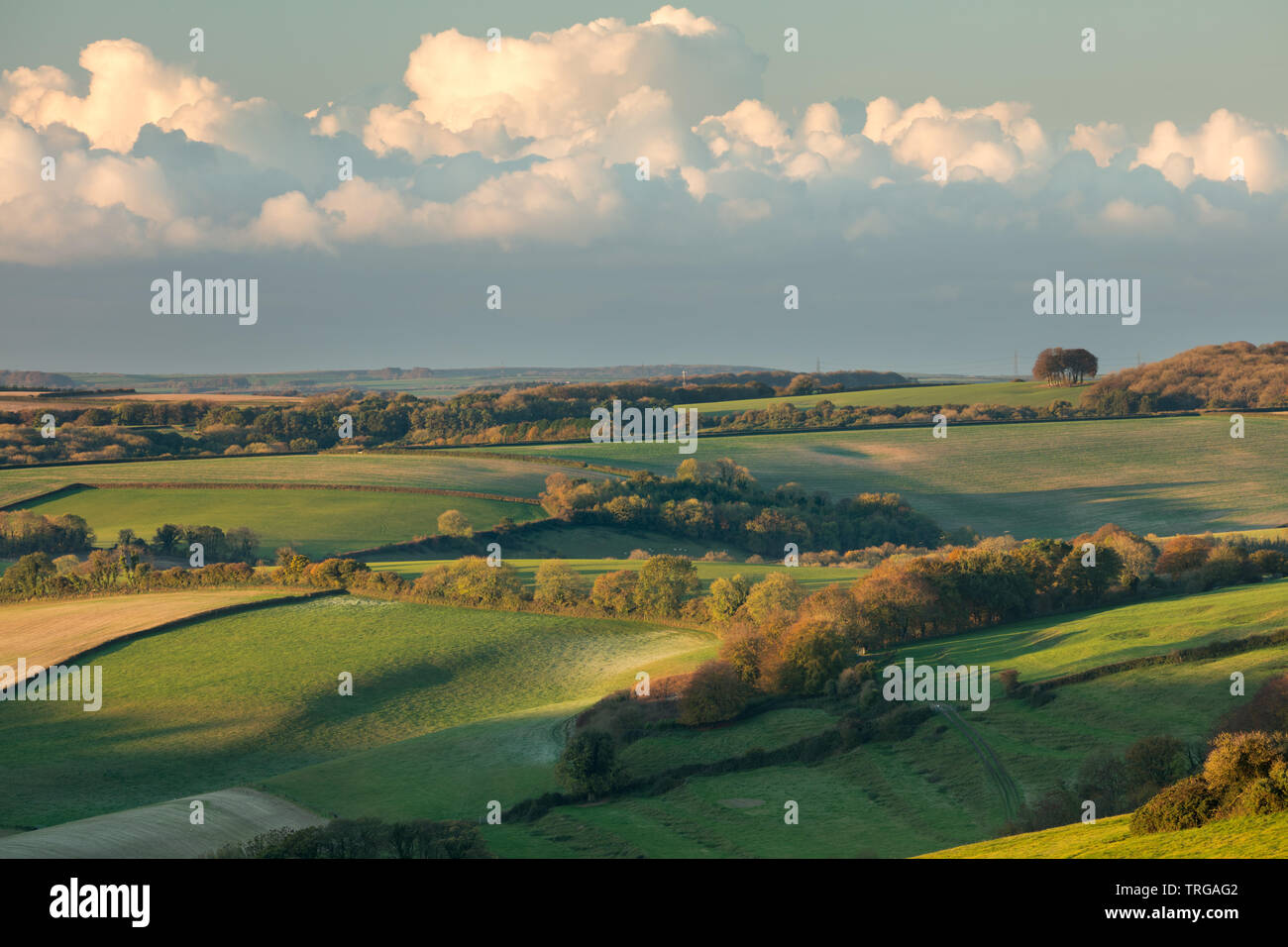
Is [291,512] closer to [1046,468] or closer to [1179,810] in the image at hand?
[1046,468]

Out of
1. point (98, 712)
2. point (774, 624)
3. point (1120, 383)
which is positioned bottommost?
point (98, 712)

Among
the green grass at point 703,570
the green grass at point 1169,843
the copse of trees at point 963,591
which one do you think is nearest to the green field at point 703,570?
the green grass at point 703,570

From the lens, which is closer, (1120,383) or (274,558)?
(274,558)

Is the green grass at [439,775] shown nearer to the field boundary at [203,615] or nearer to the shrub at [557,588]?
the field boundary at [203,615]

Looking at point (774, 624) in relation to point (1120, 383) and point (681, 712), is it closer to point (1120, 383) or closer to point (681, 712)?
point (681, 712)

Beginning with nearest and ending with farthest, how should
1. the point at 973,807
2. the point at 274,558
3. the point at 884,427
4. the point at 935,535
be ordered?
the point at 973,807 < the point at 274,558 < the point at 935,535 < the point at 884,427
